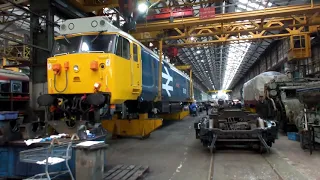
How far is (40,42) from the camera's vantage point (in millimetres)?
10039

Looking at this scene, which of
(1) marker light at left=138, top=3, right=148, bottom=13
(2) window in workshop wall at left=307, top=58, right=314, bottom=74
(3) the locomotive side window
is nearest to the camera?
(3) the locomotive side window

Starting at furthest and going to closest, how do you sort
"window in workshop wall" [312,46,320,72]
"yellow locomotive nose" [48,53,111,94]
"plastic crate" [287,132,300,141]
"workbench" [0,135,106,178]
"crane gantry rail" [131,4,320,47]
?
1. "window in workshop wall" [312,46,320,72]
2. "crane gantry rail" [131,4,320,47]
3. "plastic crate" [287,132,300,141]
4. "yellow locomotive nose" [48,53,111,94]
5. "workbench" [0,135,106,178]

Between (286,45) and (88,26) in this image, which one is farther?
(286,45)

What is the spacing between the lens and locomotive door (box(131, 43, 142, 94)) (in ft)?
23.2

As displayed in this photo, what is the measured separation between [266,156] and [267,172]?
1445 millimetres

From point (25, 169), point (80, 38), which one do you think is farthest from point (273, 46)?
point (25, 169)

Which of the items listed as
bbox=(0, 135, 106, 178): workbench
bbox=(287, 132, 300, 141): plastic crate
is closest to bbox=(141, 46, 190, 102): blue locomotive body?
bbox=(0, 135, 106, 178): workbench

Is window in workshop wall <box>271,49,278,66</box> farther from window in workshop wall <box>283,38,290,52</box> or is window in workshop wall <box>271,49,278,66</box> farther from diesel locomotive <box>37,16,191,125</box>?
diesel locomotive <box>37,16,191,125</box>

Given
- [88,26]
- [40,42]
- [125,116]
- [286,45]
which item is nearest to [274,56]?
[286,45]

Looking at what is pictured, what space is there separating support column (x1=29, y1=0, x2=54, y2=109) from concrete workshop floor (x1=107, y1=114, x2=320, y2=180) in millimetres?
3891

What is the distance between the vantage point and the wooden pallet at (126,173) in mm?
4625

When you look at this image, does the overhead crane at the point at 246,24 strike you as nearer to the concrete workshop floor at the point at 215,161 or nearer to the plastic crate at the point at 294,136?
the plastic crate at the point at 294,136

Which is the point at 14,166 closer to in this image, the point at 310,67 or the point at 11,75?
the point at 11,75

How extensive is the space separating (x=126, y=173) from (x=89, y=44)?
10.1 ft
